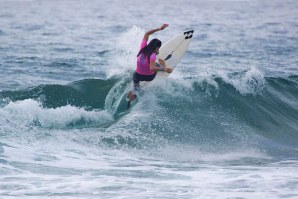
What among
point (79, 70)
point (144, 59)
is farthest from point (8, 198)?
point (79, 70)

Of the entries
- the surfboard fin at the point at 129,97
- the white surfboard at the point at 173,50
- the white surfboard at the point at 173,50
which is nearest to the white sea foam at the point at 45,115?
the surfboard fin at the point at 129,97

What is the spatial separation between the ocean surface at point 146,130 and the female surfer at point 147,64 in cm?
43

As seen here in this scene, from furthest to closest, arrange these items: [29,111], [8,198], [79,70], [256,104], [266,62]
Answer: [266,62], [79,70], [256,104], [29,111], [8,198]

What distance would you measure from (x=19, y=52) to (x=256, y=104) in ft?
36.9

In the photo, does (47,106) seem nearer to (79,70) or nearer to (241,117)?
(241,117)

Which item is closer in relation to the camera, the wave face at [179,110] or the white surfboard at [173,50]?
the wave face at [179,110]

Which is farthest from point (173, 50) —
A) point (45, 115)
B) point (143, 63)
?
point (45, 115)

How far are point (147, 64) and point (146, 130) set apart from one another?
1.58 metres

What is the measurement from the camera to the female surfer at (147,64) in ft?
38.8

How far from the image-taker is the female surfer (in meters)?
11.8

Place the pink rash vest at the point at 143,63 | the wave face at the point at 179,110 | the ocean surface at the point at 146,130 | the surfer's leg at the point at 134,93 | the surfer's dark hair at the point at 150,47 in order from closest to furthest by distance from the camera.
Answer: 1. the ocean surface at the point at 146,130
2. the wave face at the point at 179,110
3. the surfer's dark hair at the point at 150,47
4. the pink rash vest at the point at 143,63
5. the surfer's leg at the point at 134,93

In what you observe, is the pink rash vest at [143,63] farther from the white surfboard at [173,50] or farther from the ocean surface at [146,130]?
the white surfboard at [173,50]

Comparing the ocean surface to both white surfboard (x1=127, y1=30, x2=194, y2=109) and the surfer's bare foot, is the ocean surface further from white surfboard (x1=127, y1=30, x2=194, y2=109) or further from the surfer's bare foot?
white surfboard (x1=127, y1=30, x2=194, y2=109)

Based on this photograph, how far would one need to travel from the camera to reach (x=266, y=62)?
67.7 ft
